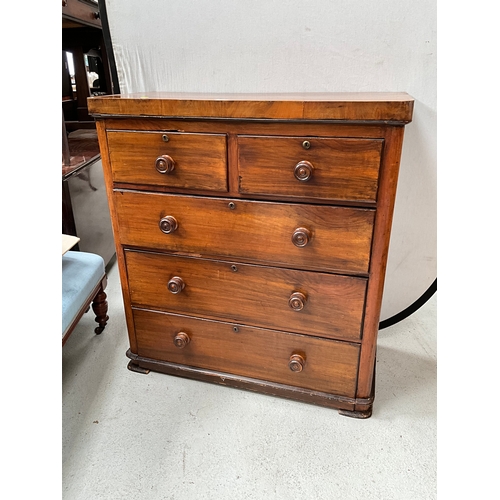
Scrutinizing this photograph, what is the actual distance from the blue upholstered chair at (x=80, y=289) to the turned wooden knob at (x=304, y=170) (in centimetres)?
95

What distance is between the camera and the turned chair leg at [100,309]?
1824 mm

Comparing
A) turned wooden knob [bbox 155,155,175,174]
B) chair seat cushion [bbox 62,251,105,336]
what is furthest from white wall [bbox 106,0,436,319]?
chair seat cushion [bbox 62,251,105,336]

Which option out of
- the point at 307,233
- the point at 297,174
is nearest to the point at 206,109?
the point at 297,174

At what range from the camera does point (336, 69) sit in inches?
57.6

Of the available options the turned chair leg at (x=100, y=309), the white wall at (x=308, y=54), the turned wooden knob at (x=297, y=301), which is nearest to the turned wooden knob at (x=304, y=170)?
the turned wooden knob at (x=297, y=301)

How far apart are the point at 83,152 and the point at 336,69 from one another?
141 centimetres

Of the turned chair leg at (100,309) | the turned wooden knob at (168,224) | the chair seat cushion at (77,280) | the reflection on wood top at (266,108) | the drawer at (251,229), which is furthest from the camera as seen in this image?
the turned chair leg at (100,309)

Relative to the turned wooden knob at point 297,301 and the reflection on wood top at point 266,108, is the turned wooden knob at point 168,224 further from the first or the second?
the turned wooden knob at point 297,301

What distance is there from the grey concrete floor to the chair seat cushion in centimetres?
31

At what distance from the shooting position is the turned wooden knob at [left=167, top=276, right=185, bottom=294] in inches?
55.6

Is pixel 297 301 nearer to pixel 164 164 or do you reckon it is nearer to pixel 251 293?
pixel 251 293

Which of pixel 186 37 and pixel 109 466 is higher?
pixel 186 37
